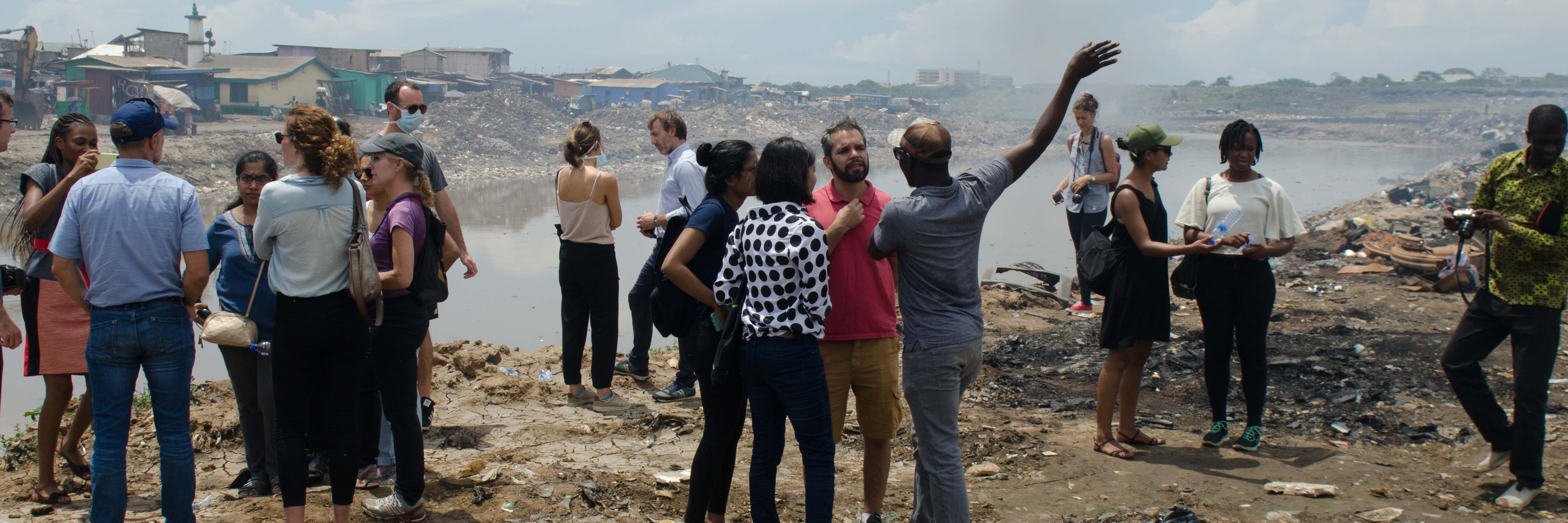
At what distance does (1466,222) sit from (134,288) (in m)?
4.82

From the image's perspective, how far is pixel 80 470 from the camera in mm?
4031

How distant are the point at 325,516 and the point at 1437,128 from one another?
64.7 metres

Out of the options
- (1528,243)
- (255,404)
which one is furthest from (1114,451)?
(255,404)

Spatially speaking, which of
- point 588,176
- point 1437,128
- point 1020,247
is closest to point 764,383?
point 588,176

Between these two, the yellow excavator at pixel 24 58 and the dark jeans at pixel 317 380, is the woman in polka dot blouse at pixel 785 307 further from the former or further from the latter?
the yellow excavator at pixel 24 58

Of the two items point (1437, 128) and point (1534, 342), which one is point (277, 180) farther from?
point (1437, 128)

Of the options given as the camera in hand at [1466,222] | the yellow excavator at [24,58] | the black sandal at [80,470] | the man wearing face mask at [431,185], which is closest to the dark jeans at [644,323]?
the man wearing face mask at [431,185]

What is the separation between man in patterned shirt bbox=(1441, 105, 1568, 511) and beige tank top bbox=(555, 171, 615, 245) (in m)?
3.86

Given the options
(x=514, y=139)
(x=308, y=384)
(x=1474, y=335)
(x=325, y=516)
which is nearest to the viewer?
(x=308, y=384)

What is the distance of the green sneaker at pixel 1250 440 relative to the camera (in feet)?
14.3

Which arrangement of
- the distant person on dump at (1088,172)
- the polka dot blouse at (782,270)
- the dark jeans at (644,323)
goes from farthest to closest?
1. the distant person on dump at (1088,172)
2. the dark jeans at (644,323)
3. the polka dot blouse at (782,270)

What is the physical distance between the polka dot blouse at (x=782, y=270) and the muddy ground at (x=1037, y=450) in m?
1.16

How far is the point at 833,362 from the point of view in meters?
3.19

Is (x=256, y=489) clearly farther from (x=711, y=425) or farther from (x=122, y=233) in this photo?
(x=711, y=425)
